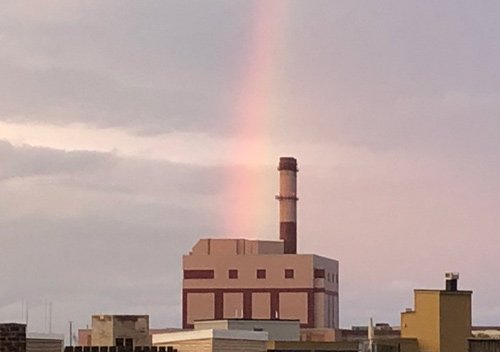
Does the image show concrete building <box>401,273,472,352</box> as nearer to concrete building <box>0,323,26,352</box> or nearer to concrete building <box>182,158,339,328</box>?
concrete building <box>0,323,26,352</box>

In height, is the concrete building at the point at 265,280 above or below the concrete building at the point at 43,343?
above

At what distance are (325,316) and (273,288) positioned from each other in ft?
19.6

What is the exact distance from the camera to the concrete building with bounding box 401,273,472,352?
6469 cm

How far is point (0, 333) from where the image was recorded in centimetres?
2808

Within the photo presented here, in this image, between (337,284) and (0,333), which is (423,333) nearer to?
(0,333)

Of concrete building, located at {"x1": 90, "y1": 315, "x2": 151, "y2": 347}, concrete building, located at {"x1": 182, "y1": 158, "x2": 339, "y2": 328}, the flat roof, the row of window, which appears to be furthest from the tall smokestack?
the flat roof

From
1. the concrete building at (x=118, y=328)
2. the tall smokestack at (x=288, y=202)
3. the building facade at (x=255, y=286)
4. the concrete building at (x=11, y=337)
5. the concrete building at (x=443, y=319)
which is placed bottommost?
the concrete building at (x=11, y=337)

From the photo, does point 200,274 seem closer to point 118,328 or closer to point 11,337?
point 118,328

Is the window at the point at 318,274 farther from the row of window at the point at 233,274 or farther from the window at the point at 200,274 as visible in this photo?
the window at the point at 200,274

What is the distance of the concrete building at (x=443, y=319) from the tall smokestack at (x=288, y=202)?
91.0 meters

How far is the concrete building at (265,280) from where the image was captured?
158 meters

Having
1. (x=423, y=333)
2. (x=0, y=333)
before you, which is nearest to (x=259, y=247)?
(x=423, y=333)

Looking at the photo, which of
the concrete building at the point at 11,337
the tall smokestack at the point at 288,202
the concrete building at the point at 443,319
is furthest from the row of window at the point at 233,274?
the concrete building at the point at 11,337

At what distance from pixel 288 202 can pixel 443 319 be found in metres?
92.3
